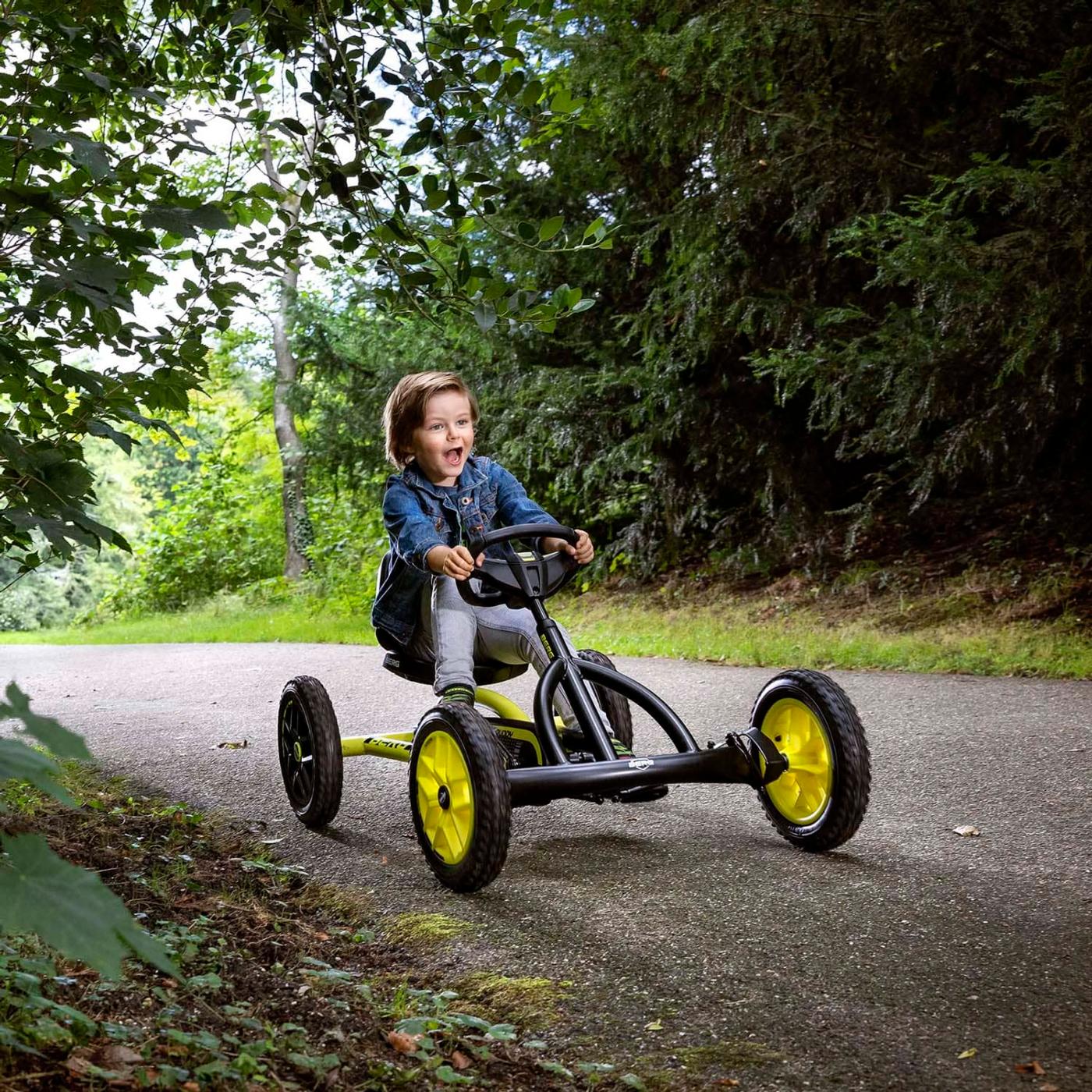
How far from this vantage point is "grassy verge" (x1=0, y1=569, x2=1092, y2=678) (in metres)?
7.15

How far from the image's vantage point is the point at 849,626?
8555 mm

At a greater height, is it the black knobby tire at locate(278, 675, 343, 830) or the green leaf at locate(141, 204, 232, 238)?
the green leaf at locate(141, 204, 232, 238)

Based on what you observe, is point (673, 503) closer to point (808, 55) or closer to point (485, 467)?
point (808, 55)

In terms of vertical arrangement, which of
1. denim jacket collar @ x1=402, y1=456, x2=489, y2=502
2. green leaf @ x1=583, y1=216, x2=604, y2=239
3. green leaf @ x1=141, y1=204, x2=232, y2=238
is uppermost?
green leaf @ x1=583, y1=216, x2=604, y2=239

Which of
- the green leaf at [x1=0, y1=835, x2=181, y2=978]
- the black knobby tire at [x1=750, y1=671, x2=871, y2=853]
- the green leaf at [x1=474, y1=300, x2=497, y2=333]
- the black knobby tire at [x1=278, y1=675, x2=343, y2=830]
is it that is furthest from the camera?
the black knobby tire at [x1=278, y1=675, x2=343, y2=830]

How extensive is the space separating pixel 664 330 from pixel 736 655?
144 inches

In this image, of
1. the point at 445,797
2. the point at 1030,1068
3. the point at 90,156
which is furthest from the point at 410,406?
the point at 1030,1068

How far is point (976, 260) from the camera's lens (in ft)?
22.4

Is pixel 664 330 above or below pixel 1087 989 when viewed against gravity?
above

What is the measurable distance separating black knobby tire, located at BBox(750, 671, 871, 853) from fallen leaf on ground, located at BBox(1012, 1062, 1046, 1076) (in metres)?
1.16

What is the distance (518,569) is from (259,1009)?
1.79 meters

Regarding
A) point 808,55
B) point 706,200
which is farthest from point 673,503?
point 808,55

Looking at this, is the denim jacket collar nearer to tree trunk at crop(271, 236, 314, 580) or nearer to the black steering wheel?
the black steering wheel

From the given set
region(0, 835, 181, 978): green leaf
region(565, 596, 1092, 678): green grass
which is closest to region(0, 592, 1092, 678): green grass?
region(565, 596, 1092, 678): green grass
